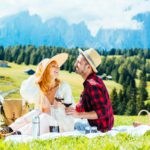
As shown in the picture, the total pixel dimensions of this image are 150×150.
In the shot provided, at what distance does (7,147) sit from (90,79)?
10.1ft

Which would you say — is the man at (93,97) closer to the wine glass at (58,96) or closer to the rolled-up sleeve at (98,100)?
the rolled-up sleeve at (98,100)

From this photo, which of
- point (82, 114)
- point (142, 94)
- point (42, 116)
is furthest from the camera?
point (142, 94)

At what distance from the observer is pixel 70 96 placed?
8.38 metres

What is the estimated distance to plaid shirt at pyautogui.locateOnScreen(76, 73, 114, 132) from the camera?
8219 mm

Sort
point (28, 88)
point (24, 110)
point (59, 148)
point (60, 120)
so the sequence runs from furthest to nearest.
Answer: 1. point (24, 110)
2. point (28, 88)
3. point (60, 120)
4. point (59, 148)

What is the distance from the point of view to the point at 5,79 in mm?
117688

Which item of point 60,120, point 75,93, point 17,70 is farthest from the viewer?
point 17,70

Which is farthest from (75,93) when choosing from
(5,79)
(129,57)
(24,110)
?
(24,110)

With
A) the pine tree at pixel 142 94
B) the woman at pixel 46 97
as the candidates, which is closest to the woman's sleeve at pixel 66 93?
the woman at pixel 46 97

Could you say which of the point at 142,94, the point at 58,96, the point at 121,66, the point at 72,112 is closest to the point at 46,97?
the point at 58,96

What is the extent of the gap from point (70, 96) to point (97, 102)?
1.75 ft

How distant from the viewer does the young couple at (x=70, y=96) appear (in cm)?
802

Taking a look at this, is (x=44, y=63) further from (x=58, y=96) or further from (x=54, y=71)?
(x=58, y=96)

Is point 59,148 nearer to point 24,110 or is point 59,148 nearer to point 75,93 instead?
point 24,110
